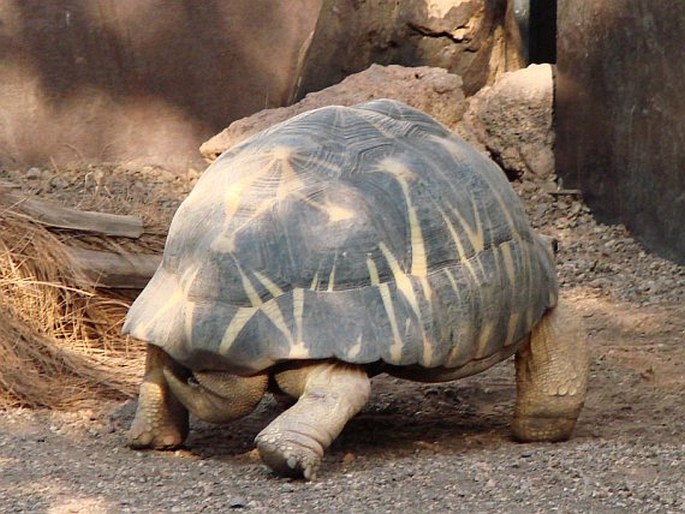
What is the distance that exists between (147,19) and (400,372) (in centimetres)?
495

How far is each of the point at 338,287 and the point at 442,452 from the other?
80 cm

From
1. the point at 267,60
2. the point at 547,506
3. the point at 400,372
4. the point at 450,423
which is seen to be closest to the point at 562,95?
the point at 267,60

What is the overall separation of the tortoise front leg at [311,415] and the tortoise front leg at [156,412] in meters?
0.54

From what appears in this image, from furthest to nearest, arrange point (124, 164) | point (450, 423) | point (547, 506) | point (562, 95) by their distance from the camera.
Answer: point (124, 164) < point (562, 95) < point (450, 423) < point (547, 506)

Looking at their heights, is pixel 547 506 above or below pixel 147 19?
below

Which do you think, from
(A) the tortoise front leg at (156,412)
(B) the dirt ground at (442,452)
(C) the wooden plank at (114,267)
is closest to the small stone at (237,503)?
(B) the dirt ground at (442,452)

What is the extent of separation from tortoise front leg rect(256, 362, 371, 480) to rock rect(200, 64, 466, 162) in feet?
11.8

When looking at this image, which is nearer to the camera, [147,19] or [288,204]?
[288,204]

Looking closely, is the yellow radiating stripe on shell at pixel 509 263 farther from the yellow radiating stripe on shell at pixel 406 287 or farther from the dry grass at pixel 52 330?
the dry grass at pixel 52 330

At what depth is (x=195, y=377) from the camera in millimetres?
4285

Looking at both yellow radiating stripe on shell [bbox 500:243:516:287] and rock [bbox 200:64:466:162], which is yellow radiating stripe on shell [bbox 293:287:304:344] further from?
rock [bbox 200:64:466:162]

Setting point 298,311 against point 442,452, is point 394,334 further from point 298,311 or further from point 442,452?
point 442,452

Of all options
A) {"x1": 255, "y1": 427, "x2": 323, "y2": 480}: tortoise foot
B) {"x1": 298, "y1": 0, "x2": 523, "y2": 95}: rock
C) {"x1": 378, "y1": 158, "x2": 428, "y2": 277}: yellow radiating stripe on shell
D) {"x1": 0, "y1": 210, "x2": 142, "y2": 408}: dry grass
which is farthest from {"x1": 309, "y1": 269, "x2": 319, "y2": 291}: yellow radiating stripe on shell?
{"x1": 298, "y1": 0, "x2": 523, "y2": 95}: rock

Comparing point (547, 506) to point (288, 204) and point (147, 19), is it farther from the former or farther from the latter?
point (147, 19)
